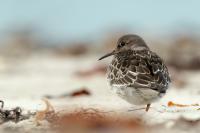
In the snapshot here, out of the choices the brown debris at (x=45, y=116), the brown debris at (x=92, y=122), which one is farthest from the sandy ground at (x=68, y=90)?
the brown debris at (x=92, y=122)

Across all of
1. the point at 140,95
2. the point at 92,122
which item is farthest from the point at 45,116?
the point at 140,95

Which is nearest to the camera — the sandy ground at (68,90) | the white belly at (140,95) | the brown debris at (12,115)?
the sandy ground at (68,90)

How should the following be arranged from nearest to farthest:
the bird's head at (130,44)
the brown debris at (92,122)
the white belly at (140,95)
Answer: the brown debris at (92,122)
the white belly at (140,95)
the bird's head at (130,44)

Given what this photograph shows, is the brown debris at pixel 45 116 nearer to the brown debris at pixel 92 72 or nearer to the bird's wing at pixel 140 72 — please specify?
the bird's wing at pixel 140 72

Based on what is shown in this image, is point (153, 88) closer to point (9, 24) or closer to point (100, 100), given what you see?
point (100, 100)

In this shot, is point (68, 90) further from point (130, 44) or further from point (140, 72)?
point (140, 72)

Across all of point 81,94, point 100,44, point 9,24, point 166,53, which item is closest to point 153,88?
point 81,94

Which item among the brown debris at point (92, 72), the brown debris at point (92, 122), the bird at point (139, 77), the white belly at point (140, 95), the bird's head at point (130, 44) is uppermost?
the brown debris at point (92, 72)

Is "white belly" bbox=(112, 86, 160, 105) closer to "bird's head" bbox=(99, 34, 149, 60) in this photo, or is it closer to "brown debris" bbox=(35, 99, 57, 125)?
"brown debris" bbox=(35, 99, 57, 125)
